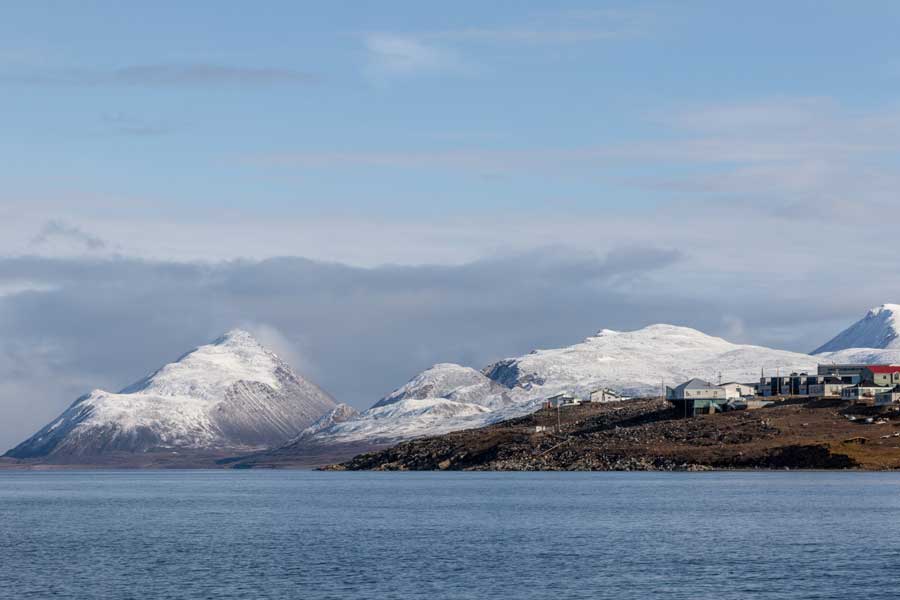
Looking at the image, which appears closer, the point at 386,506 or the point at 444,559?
the point at 444,559

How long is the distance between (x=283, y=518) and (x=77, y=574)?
194ft

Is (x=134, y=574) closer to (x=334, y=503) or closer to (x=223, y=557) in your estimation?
(x=223, y=557)

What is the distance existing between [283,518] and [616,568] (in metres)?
67.0

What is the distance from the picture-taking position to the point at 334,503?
189 metres

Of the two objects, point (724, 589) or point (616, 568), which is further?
point (616, 568)

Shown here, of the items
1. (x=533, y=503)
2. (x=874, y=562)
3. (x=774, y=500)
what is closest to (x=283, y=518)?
(x=533, y=503)

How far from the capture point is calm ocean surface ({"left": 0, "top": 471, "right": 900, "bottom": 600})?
87.9m

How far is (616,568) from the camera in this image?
318ft

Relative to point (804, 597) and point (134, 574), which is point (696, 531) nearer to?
point (804, 597)

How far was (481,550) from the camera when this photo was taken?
111 metres

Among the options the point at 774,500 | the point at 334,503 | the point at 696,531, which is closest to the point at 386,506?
the point at 334,503

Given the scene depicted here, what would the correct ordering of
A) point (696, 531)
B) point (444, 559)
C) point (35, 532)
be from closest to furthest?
point (444, 559) < point (696, 531) < point (35, 532)

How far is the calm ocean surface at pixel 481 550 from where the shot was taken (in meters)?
87.9

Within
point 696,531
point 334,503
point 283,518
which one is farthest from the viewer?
point 334,503
